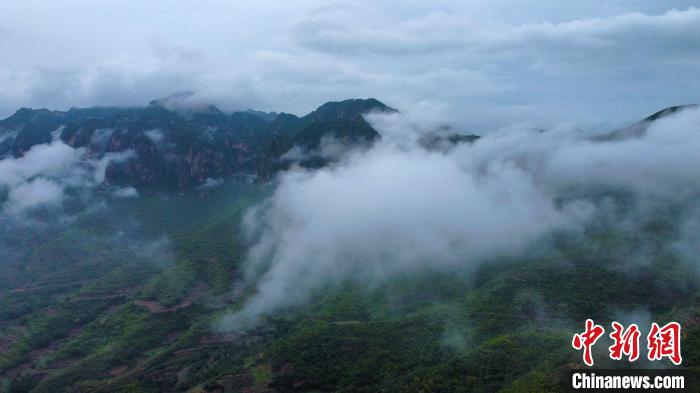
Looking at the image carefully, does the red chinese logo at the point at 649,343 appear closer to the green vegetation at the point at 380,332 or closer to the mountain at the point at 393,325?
the mountain at the point at 393,325

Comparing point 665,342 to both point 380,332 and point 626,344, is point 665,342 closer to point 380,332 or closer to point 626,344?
point 626,344

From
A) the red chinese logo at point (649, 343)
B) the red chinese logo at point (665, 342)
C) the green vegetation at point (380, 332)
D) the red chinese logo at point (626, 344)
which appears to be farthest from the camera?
the green vegetation at point (380, 332)

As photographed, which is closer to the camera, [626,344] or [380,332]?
[626,344]

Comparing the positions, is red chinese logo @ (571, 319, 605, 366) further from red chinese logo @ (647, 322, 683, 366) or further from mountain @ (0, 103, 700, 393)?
red chinese logo @ (647, 322, 683, 366)

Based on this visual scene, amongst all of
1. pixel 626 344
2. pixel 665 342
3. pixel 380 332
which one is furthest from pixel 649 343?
pixel 380 332

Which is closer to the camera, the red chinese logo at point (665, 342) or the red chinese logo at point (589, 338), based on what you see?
the red chinese logo at point (665, 342)

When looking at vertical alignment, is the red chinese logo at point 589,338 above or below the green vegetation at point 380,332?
above

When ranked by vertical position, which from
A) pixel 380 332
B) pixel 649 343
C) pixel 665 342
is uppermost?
pixel 649 343

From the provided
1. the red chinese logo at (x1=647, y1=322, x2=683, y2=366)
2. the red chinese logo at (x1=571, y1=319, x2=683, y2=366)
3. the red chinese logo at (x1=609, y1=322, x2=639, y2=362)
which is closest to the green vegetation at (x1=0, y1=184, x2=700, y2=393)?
the red chinese logo at (x1=571, y1=319, x2=683, y2=366)

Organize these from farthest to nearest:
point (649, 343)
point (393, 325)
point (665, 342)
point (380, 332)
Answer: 1. point (393, 325)
2. point (380, 332)
3. point (665, 342)
4. point (649, 343)

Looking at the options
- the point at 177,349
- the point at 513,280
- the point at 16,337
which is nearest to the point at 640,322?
the point at 513,280

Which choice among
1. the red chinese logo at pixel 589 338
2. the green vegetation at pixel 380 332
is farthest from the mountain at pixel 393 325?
the red chinese logo at pixel 589 338

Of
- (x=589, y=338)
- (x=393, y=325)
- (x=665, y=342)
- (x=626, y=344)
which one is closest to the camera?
(x=665, y=342)
